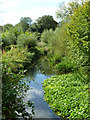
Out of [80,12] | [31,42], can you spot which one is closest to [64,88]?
[80,12]

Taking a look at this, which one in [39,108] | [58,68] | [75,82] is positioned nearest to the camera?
[39,108]

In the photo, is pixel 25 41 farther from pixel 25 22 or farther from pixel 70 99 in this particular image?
pixel 25 22

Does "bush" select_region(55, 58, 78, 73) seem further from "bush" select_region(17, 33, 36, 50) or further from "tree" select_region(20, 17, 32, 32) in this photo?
"tree" select_region(20, 17, 32, 32)

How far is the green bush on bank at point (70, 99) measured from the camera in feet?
12.2

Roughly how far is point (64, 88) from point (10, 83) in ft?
8.73

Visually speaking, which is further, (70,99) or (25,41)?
(25,41)

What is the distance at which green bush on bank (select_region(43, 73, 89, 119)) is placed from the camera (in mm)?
3727

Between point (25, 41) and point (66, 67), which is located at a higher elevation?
point (25, 41)

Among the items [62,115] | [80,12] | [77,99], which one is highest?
[80,12]

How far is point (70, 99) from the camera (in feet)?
13.8

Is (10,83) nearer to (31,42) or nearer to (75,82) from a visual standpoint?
(75,82)

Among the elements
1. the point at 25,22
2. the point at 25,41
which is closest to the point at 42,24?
the point at 25,22

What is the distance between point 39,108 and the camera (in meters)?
4.50

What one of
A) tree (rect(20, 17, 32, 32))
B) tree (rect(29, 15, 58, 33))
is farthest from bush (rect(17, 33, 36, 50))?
tree (rect(29, 15, 58, 33))
